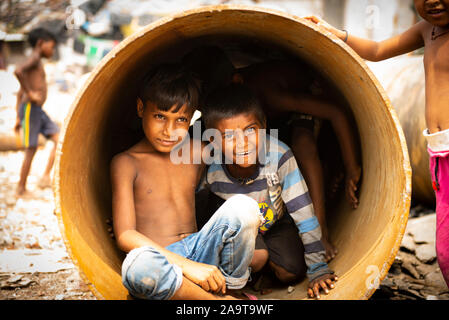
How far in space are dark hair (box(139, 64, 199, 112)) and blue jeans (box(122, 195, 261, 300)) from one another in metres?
0.71

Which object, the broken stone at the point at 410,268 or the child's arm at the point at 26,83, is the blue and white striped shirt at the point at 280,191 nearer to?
the broken stone at the point at 410,268

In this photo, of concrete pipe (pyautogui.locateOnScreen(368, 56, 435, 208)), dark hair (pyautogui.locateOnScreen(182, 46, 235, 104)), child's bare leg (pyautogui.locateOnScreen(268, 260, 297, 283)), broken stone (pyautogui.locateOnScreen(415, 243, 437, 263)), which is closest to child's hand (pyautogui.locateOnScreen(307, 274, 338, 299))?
child's bare leg (pyautogui.locateOnScreen(268, 260, 297, 283))

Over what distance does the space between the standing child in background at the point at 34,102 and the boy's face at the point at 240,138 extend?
12.3ft

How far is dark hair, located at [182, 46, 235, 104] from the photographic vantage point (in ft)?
9.85

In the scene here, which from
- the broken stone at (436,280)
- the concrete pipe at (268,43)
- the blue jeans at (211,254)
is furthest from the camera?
the broken stone at (436,280)

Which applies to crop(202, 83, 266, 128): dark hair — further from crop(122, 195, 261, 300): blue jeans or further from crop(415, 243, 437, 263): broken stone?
crop(415, 243, 437, 263): broken stone

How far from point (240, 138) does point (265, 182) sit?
12.5 inches

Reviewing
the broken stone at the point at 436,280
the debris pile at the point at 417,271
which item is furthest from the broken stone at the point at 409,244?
the broken stone at the point at 436,280

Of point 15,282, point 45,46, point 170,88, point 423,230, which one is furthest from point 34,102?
point 423,230

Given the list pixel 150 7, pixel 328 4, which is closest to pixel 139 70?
pixel 328 4

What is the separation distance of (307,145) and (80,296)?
69.8 inches

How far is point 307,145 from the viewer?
291cm

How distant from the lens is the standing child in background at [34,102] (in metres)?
5.34

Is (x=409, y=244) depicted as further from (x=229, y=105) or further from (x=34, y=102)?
(x=34, y=102)
